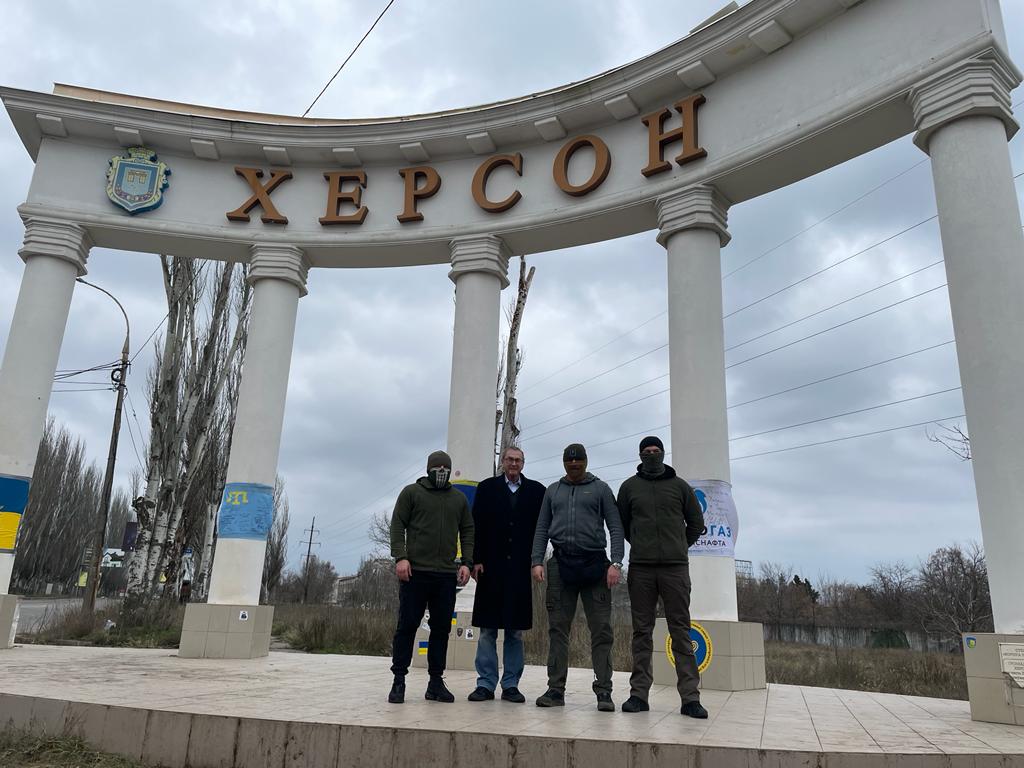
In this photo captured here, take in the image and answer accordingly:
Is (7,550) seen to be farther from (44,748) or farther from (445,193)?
(445,193)

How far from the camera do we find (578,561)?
5156 millimetres

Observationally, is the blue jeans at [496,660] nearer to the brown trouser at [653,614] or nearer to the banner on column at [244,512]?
the brown trouser at [653,614]

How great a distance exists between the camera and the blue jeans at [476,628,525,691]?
5.35 meters

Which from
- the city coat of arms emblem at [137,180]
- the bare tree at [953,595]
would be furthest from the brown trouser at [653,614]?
the bare tree at [953,595]

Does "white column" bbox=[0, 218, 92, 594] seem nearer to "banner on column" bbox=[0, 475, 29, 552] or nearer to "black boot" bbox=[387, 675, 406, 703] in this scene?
"banner on column" bbox=[0, 475, 29, 552]

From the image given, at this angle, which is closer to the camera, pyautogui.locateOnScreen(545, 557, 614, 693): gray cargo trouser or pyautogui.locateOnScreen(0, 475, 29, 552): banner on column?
pyautogui.locateOnScreen(545, 557, 614, 693): gray cargo trouser

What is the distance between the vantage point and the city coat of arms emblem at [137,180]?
9.97 metres

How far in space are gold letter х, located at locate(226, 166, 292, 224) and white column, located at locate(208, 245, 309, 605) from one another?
0.43 m

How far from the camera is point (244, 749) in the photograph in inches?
155

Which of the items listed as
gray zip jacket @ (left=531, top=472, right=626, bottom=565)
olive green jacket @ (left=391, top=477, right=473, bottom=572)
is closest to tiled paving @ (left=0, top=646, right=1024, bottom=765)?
olive green jacket @ (left=391, top=477, right=473, bottom=572)

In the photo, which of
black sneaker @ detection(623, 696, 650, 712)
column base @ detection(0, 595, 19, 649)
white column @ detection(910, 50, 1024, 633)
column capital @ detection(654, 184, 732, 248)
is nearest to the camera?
black sneaker @ detection(623, 696, 650, 712)

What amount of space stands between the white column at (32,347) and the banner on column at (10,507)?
10mm

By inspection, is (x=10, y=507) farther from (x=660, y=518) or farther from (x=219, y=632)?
(x=660, y=518)

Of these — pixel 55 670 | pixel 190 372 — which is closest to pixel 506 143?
pixel 55 670
